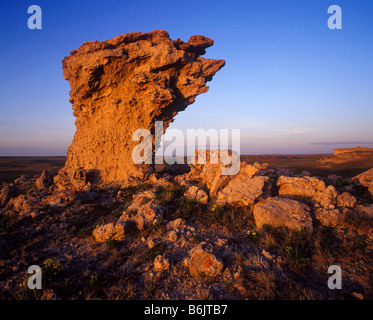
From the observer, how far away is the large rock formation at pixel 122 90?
29.1ft

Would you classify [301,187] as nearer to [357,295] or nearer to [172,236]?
[357,295]

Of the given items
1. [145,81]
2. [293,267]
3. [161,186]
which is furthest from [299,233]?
[145,81]

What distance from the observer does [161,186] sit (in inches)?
314

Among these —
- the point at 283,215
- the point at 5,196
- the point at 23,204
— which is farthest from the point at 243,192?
the point at 5,196

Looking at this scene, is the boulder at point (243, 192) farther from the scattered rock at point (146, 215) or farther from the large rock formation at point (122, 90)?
the large rock formation at point (122, 90)

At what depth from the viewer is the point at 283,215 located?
5.44 metres

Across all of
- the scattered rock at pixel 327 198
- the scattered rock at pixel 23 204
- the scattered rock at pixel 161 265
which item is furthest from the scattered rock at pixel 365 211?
the scattered rock at pixel 23 204

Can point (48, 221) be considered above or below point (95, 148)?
below

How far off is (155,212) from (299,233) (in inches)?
150

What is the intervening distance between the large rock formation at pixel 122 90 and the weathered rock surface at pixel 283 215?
220 inches

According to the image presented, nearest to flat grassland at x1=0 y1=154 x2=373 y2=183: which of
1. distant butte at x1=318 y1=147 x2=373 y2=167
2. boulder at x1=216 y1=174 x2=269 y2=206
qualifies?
distant butte at x1=318 y1=147 x2=373 y2=167
